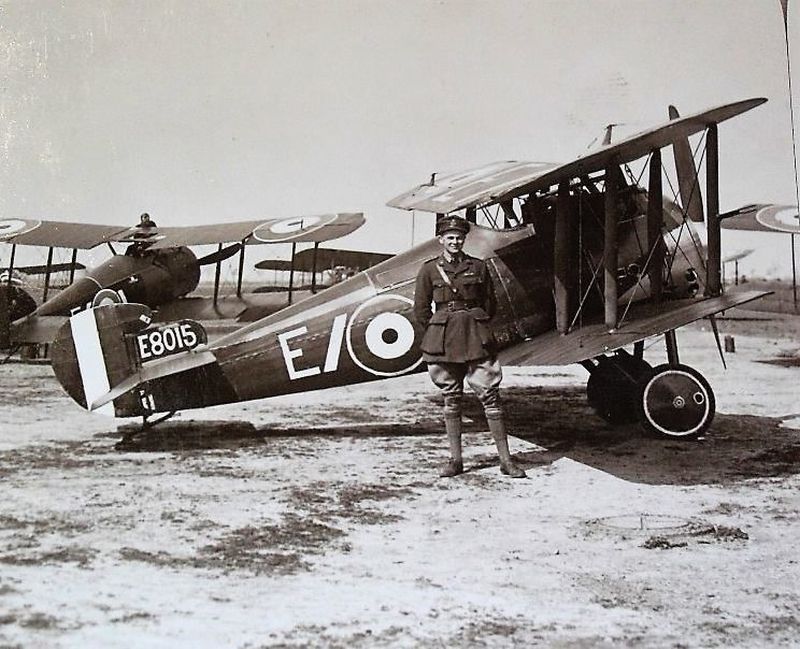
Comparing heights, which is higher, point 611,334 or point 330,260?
point 330,260

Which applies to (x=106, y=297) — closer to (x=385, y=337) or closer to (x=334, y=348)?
(x=334, y=348)

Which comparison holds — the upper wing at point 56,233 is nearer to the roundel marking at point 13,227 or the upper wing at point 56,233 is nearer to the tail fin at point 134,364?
the roundel marking at point 13,227

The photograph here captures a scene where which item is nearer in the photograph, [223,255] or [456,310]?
[456,310]

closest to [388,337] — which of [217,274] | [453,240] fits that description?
[453,240]

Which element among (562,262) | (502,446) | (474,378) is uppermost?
(562,262)

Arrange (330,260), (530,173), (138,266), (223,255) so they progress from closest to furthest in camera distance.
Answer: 1. (530,173)
2. (138,266)
3. (223,255)
4. (330,260)

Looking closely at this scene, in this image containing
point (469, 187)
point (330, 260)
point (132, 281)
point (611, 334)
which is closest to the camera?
point (611, 334)

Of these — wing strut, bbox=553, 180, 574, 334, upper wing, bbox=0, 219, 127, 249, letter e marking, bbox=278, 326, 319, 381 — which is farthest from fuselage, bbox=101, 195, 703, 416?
upper wing, bbox=0, 219, 127, 249

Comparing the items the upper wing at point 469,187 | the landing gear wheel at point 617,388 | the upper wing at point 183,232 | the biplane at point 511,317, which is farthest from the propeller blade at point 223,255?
the landing gear wheel at point 617,388

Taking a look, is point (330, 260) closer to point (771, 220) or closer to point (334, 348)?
point (771, 220)
